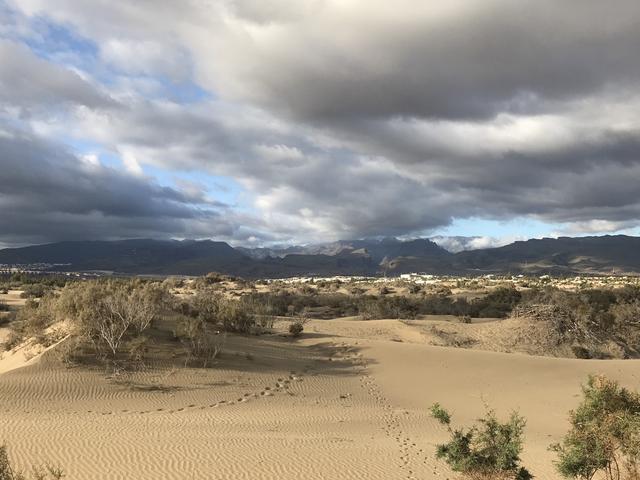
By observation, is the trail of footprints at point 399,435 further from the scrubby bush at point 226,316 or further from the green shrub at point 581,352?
the green shrub at point 581,352

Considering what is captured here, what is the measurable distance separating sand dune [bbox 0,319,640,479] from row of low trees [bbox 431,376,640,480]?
5.74 feet

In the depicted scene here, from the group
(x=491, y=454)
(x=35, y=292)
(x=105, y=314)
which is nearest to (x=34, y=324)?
(x=105, y=314)

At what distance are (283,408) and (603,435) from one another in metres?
10.0

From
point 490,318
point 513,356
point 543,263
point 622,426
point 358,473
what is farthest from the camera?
point 543,263

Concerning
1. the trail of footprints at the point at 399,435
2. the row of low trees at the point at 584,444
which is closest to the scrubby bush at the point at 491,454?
the row of low trees at the point at 584,444

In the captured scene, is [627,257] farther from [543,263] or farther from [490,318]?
[490,318]

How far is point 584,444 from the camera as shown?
824 cm

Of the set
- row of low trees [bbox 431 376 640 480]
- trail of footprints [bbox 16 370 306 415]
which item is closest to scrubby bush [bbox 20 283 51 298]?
trail of footprints [bbox 16 370 306 415]

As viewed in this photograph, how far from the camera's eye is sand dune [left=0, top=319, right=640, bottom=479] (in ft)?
34.6

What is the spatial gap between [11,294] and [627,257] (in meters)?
205

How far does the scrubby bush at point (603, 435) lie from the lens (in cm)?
799

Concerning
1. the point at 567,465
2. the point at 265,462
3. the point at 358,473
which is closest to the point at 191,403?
the point at 265,462

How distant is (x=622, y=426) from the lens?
315 inches

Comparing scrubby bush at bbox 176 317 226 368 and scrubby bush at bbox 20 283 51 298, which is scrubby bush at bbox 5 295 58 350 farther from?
scrubby bush at bbox 20 283 51 298
